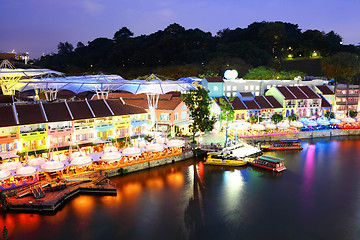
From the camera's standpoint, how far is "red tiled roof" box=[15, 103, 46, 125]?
27766 millimetres

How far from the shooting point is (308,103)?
51.0m

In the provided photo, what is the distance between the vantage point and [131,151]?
29.5 metres

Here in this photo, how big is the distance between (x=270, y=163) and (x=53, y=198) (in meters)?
19.8

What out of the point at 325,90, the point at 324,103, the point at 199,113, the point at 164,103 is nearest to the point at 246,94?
the point at 324,103

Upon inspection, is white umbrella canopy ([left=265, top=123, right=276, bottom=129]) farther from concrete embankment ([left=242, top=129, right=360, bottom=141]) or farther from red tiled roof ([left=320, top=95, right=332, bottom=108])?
red tiled roof ([left=320, top=95, right=332, bottom=108])

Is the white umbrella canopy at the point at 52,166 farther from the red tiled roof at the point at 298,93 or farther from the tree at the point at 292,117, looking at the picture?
the red tiled roof at the point at 298,93

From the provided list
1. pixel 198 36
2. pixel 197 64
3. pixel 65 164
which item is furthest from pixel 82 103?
pixel 198 36

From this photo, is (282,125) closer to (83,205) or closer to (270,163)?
(270,163)

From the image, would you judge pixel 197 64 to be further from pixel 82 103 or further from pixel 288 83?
pixel 82 103

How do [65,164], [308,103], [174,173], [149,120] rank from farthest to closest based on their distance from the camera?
1. [308,103]
2. [149,120]
3. [174,173]
4. [65,164]

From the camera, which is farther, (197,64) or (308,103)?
(197,64)

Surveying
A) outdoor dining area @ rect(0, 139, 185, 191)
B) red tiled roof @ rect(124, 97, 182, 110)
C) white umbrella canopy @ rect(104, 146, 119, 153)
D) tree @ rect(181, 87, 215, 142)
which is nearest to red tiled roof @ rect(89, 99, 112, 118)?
outdoor dining area @ rect(0, 139, 185, 191)

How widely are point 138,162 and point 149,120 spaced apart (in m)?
8.69

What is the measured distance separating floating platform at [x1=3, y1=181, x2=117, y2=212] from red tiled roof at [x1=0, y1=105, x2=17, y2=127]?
678 centimetres
